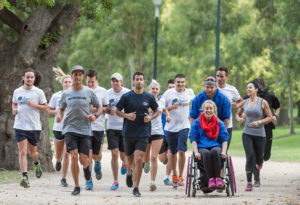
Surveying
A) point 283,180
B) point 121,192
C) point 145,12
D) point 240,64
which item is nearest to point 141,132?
point 121,192

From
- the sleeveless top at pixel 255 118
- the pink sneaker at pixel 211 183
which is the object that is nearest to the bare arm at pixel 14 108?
the pink sneaker at pixel 211 183

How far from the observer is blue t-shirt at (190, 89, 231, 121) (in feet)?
37.0

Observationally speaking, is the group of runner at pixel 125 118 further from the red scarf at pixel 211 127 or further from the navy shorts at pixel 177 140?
the red scarf at pixel 211 127

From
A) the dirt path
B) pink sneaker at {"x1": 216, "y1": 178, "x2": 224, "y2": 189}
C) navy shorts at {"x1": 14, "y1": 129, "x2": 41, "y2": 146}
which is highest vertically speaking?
navy shorts at {"x1": 14, "y1": 129, "x2": 41, "y2": 146}

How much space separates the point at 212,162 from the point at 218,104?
1.13m

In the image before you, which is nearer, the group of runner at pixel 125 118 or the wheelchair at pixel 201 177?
the wheelchair at pixel 201 177

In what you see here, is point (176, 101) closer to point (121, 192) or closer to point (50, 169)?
point (121, 192)

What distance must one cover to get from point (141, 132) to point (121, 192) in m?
1.32

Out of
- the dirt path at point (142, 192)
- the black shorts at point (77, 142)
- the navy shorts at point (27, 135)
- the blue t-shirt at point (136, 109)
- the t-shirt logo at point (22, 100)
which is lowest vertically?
the dirt path at point (142, 192)

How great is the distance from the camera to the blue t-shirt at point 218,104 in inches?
444

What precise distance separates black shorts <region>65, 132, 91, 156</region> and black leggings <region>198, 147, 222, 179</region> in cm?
193

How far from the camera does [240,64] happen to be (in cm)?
4612

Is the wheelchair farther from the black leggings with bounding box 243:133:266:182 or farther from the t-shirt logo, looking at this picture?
the t-shirt logo

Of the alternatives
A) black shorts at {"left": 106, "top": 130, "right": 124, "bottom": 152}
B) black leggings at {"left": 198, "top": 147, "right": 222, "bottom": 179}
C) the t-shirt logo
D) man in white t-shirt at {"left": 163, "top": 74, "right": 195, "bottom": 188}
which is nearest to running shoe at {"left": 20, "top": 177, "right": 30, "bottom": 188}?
the t-shirt logo
